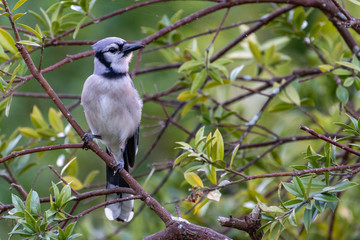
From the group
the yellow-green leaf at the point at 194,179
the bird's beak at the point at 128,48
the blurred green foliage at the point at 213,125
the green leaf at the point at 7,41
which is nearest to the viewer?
the blurred green foliage at the point at 213,125

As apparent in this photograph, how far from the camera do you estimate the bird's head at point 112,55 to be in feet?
10.6

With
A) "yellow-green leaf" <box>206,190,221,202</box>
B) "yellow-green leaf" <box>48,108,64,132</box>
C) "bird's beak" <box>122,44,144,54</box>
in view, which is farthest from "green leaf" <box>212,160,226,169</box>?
"yellow-green leaf" <box>48,108,64,132</box>

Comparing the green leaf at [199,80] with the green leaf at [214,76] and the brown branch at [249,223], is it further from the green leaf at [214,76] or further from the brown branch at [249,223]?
the brown branch at [249,223]

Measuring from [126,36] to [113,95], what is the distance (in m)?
1.53

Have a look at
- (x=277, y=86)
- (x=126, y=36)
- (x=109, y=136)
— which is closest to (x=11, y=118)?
(x=126, y=36)

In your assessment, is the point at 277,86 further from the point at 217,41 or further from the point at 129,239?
the point at 217,41

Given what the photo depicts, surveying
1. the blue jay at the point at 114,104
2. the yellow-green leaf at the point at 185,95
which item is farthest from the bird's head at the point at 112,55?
the yellow-green leaf at the point at 185,95

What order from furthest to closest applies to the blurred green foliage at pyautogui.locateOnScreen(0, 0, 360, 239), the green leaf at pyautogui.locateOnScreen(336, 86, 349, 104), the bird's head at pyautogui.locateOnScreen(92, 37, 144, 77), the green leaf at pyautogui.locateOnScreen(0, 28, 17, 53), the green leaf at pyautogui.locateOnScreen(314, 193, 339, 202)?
the bird's head at pyautogui.locateOnScreen(92, 37, 144, 77) < the green leaf at pyautogui.locateOnScreen(336, 86, 349, 104) < the green leaf at pyautogui.locateOnScreen(0, 28, 17, 53) < the blurred green foliage at pyautogui.locateOnScreen(0, 0, 360, 239) < the green leaf at pyautogui.locateOnScreen(314, 193, 339, 202)

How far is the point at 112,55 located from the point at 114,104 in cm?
34

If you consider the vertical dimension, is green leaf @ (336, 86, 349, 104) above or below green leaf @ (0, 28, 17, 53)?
below

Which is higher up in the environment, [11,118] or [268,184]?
[11,118]

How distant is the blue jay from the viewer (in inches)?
121

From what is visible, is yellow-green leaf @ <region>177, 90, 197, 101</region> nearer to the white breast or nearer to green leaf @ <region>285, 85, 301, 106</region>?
the white breast

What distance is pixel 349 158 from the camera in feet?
9.80
